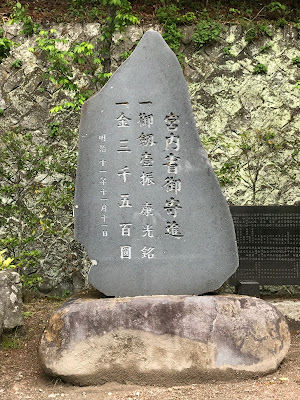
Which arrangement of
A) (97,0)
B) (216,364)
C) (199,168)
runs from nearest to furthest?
(216,364)
(199,168)
(97,0)

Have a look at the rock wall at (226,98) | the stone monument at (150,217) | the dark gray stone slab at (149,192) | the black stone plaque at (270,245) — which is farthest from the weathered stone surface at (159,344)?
the rock wall at (226,98)

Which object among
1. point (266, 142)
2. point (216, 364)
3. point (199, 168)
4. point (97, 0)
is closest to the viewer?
point (216, 364)

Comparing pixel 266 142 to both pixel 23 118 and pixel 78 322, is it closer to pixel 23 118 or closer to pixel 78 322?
pixel 23 118

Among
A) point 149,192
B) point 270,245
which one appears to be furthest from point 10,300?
point 270,245

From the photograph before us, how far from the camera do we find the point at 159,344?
376 centimetres

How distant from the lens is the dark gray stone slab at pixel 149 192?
4.23 meters

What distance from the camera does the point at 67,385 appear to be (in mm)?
3811

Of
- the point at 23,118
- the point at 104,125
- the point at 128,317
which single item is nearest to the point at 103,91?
the point at 104,125

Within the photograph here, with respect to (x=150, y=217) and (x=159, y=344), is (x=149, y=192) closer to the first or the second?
(x=150, y=217)

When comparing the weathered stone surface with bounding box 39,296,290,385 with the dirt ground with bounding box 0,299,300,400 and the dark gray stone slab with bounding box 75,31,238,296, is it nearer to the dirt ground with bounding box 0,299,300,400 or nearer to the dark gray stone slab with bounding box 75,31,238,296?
the dirt ground with bounding box 0,299,300,400

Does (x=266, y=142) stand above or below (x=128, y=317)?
above

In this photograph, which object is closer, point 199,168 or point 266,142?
point 199,168

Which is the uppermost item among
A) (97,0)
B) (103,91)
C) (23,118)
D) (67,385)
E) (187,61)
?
(97,0)

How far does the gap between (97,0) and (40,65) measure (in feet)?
4.72
